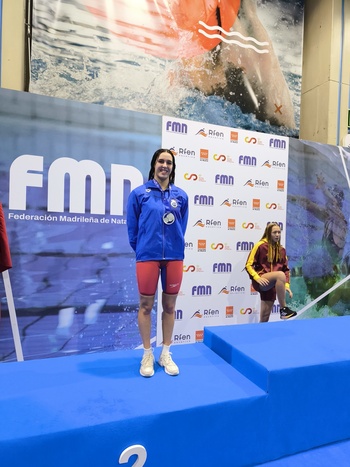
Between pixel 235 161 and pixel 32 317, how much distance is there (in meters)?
2.88

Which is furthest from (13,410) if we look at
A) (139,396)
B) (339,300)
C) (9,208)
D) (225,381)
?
(339,300)

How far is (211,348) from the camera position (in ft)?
7.60

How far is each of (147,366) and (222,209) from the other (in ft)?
8.28

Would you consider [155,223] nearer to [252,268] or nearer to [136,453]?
[136,453]

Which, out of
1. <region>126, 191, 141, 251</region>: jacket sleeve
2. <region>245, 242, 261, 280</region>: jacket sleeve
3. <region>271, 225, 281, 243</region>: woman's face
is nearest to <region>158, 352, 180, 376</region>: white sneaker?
<region>126, 191, 141, 251</region>: jacket sleeve

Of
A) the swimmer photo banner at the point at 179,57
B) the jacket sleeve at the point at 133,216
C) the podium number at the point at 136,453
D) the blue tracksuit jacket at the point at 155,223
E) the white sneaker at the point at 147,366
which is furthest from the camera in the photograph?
the swimmer photo banner at the point at 179,57

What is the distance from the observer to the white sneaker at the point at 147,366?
6.00 feet

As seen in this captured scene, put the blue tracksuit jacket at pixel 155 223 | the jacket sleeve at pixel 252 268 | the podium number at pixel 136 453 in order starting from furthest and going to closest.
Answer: the jacket sleeve at pixel 252 268 < the blue tracksuit jacket at pixel 155 223 < the podium number at pixel 136 453

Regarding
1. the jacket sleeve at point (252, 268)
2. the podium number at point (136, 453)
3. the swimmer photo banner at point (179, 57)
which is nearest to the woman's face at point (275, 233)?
the jacket sleeve at point (252, 268)

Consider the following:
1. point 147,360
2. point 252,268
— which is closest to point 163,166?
point 147,360

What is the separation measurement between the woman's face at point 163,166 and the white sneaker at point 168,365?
3.50ft

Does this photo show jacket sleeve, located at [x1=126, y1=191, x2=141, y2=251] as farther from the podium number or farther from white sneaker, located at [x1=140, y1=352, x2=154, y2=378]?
the podium number

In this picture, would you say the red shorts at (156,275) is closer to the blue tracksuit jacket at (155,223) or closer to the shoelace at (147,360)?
the blue tracksuit jacket at (155,223)

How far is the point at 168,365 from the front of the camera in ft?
6.25
